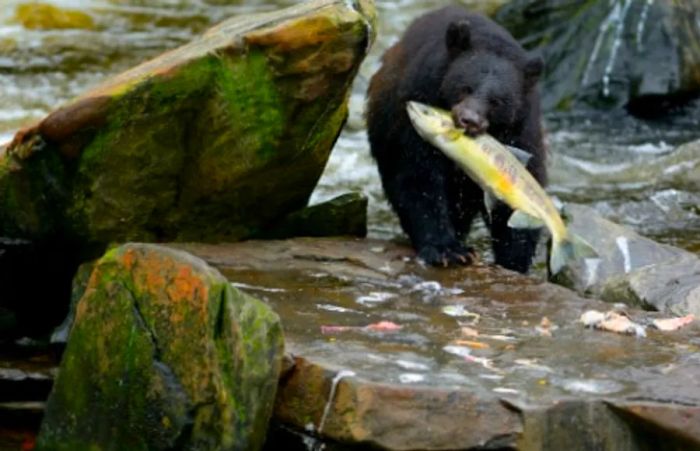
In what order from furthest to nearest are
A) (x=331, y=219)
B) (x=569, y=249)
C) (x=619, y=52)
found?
1. (x=619, y=52)
2. (x=331, y=219)
3. (x=569, y=249)

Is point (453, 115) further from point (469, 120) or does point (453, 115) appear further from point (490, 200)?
point (490, 200)

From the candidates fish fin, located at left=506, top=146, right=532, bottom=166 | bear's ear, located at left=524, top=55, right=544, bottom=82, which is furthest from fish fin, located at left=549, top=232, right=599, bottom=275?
bear's ear, located at left=524, top=55, right=544, bottom=82

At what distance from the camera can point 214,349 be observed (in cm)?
458

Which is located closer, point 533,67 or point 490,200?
point 490,200

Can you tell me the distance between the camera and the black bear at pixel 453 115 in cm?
675

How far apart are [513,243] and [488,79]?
97cm

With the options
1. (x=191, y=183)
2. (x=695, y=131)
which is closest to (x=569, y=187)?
(x=695, y=131)

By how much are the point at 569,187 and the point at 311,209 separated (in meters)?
3.92

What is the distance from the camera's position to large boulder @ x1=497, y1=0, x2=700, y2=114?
517 inches

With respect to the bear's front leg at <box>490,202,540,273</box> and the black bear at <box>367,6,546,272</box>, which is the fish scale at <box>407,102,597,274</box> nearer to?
the black bear at <box>367,6,546,272</box>

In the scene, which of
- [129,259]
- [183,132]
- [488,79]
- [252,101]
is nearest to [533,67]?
[488,79]

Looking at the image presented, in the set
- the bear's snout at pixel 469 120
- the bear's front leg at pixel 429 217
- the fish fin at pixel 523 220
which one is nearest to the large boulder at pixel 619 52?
the bear's front leg at pixel 429 217

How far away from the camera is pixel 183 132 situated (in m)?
6.21

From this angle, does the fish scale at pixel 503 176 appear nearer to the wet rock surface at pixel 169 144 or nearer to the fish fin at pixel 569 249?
the fish fin at pixel 569 249
